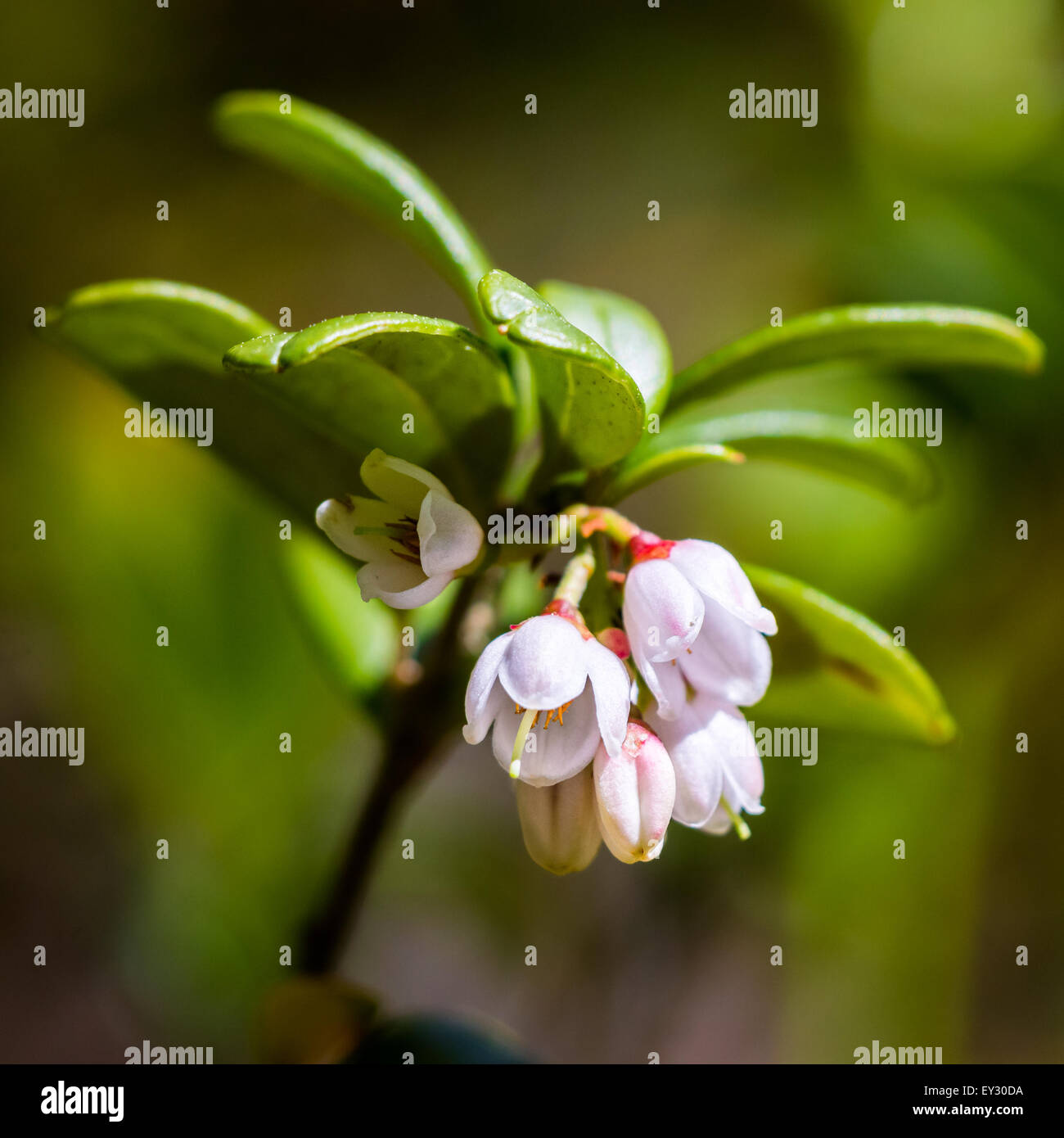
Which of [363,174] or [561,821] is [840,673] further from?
[363,174]

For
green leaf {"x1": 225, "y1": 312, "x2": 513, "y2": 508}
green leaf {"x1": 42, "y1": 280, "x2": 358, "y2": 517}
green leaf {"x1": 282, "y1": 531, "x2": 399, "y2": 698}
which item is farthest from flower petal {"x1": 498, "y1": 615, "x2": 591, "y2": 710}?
green leaf {"x1": 282, "y1": 531, "x2": 399, "y2": 698}

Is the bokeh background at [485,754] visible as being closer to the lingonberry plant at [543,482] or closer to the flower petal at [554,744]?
the lingonberry plant at [543,482]

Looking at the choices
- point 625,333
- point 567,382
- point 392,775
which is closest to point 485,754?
point 392,775

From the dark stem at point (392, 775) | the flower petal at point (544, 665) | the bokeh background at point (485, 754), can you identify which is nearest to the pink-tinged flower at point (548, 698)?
the flower petal at point (544, 665)

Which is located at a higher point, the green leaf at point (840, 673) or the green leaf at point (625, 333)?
the green leaf at point (625, 333)

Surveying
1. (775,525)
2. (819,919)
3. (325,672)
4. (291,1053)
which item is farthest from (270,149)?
(819,919)

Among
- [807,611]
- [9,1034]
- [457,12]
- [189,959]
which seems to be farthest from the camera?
[457,12]
